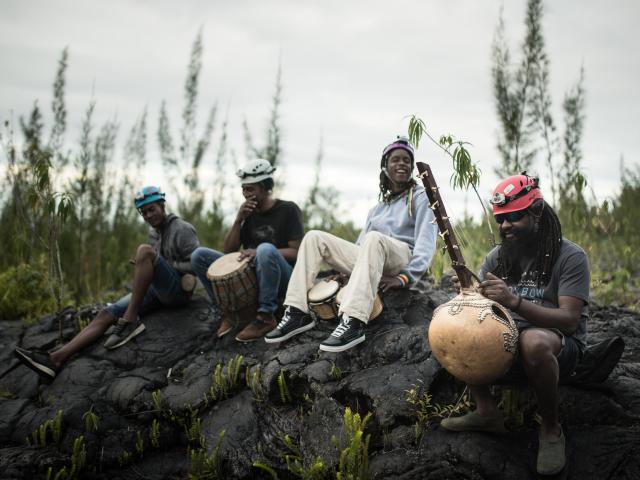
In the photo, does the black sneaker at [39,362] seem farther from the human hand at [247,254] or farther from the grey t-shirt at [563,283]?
the grey t-shirt at [563,283]

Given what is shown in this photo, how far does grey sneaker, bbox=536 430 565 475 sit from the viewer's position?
2.73 m

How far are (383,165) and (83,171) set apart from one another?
3.59 meters

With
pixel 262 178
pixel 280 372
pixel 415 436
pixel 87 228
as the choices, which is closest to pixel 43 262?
pixel 87 228

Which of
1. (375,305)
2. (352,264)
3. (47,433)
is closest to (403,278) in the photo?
(375,305)

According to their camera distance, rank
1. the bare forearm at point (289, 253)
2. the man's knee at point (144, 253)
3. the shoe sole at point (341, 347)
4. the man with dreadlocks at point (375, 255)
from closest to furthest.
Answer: the shoe sole at point (341, 347), the man with dreadlocks at point (375, 255), the bare forearm at point (289, 253), the man's knee at point (144, 253)

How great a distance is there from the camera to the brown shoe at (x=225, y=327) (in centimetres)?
507

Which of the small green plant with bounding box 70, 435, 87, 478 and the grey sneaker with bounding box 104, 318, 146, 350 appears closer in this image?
the small green plant with bounding box 70, 435, 87, 478

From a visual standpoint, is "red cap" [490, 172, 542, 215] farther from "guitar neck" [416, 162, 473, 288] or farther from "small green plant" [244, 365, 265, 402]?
"small green plant" [244, 365, 265, 402]

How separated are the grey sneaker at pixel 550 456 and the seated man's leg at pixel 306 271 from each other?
2116 mm

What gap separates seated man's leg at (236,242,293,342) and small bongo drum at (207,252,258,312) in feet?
0.27

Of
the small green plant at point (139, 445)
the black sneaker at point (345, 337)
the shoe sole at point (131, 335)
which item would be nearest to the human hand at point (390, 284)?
the black sneaker at point (345, 337)

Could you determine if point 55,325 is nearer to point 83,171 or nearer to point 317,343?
point 83,171

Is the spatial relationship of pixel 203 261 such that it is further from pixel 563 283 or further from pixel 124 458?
pixel 563 283

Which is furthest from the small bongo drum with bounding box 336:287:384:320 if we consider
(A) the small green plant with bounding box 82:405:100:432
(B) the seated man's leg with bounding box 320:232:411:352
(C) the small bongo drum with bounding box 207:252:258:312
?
(A) the small green plant with bounding box 82:405:100:432
